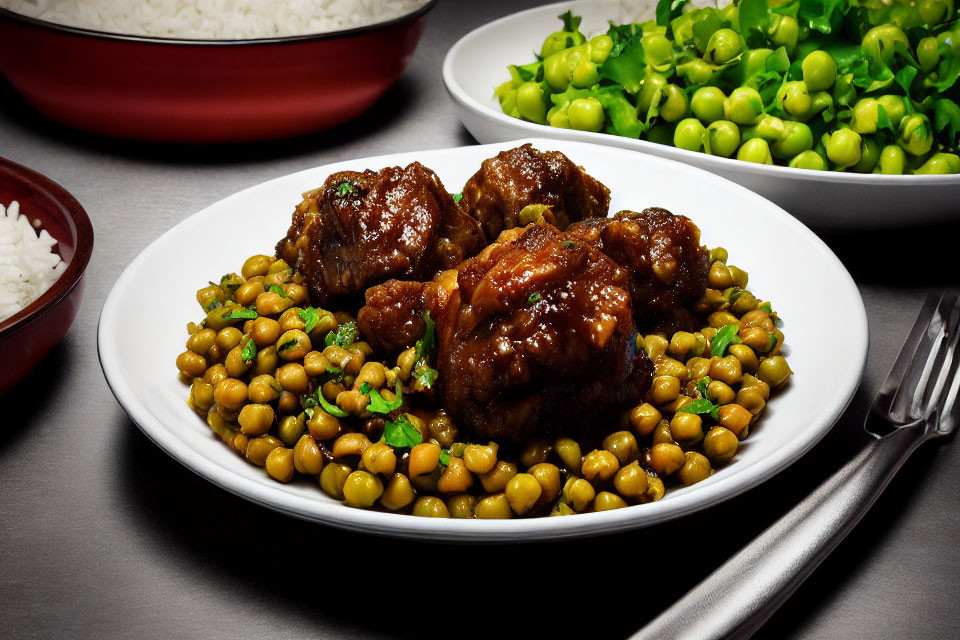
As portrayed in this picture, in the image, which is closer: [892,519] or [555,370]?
[555,370]

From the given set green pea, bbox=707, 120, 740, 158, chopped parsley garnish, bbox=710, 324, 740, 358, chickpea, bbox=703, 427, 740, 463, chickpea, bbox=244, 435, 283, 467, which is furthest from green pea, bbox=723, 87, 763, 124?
chickpea, bbox=244, 435, 283, 467

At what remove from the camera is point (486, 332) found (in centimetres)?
226

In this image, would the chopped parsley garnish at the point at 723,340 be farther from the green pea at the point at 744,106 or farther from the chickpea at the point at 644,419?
the green pea at the point at 744,106

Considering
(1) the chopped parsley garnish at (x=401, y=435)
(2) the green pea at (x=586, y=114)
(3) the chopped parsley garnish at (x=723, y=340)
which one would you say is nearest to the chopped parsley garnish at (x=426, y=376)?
(1) the chopped parsley garnish at (x=401, y=435)

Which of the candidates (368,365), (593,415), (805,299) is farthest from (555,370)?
(805,299)

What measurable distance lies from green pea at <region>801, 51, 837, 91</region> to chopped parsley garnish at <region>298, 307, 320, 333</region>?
2336 mm

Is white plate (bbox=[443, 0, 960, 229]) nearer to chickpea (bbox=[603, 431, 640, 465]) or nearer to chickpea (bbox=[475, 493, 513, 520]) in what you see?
chickpea (bbox=[603, 431, 640, 465])

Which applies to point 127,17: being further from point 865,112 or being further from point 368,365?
point 865,112

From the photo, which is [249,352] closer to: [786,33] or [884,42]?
[786,33]

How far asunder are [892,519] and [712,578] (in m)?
0.91

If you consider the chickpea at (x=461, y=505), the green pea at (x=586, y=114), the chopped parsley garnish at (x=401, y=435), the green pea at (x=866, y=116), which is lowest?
the chickpea at (x=461, y=505)

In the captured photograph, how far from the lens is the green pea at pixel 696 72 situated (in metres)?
3.83

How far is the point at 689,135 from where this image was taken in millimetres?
3691

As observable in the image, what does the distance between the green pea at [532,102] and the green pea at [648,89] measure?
1.66 feet
